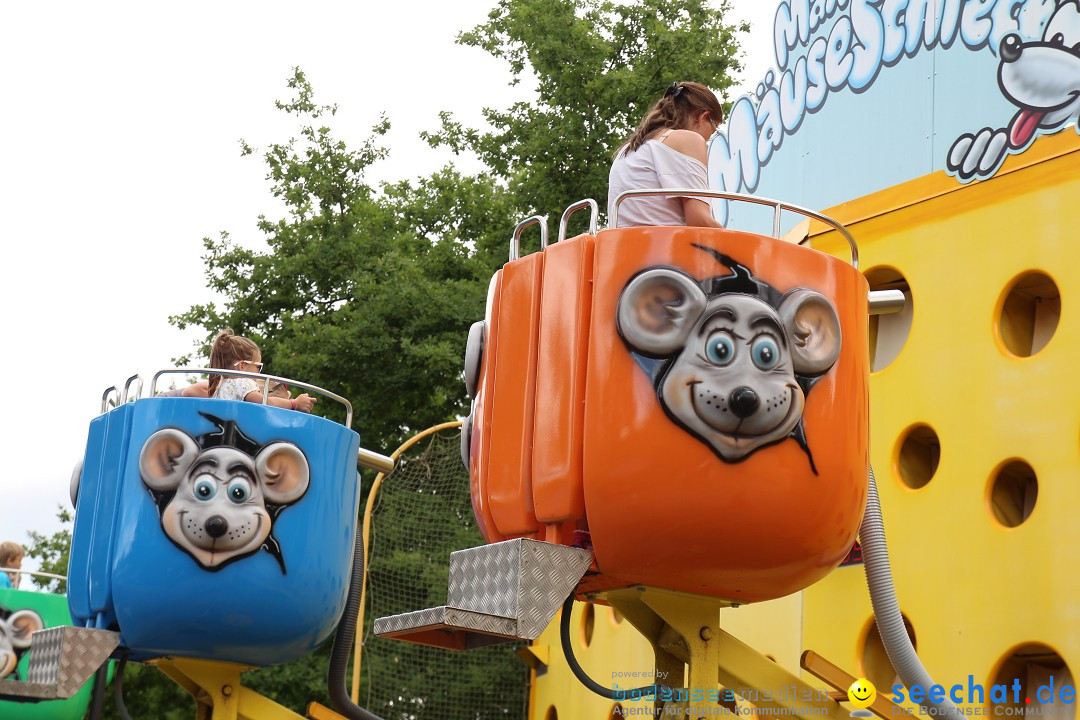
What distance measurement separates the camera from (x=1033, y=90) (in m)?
7.03

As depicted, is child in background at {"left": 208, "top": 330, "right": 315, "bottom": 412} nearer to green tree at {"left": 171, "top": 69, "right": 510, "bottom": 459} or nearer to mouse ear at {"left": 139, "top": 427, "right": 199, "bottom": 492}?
mouse ear at {"left": 139, "top": 427, "right": 199, "bottom": 492}

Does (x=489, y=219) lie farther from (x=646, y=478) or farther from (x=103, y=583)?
(x=646, y=478)

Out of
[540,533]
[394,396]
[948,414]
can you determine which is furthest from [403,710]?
[540,533]

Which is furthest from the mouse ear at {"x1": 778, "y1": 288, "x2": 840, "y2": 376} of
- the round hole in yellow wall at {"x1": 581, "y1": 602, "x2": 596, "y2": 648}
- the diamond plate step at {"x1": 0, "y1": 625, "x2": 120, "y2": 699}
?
the round hole in yellow wall at {"x1": 581, "y1": 602, "x2": 596, "y2": 648}

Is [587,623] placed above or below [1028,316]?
below

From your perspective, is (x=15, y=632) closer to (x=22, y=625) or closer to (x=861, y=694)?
(x=22, y=625)

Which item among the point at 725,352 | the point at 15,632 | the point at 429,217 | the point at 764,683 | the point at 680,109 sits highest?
the point at 429,217

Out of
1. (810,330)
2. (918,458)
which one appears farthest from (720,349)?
(918,458)

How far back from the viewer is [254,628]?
22.5 feet

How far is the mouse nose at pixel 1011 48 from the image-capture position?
23.4 feet

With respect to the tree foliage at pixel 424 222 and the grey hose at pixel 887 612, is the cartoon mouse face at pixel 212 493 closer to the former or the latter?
the grey hose at pixel 887 612

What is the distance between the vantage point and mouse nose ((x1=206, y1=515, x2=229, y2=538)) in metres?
6.71

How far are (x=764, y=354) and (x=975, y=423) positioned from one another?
8.31 feet

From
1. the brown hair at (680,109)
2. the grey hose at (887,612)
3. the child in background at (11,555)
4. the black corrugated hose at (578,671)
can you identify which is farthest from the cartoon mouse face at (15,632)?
the grey hose at (887,612)
